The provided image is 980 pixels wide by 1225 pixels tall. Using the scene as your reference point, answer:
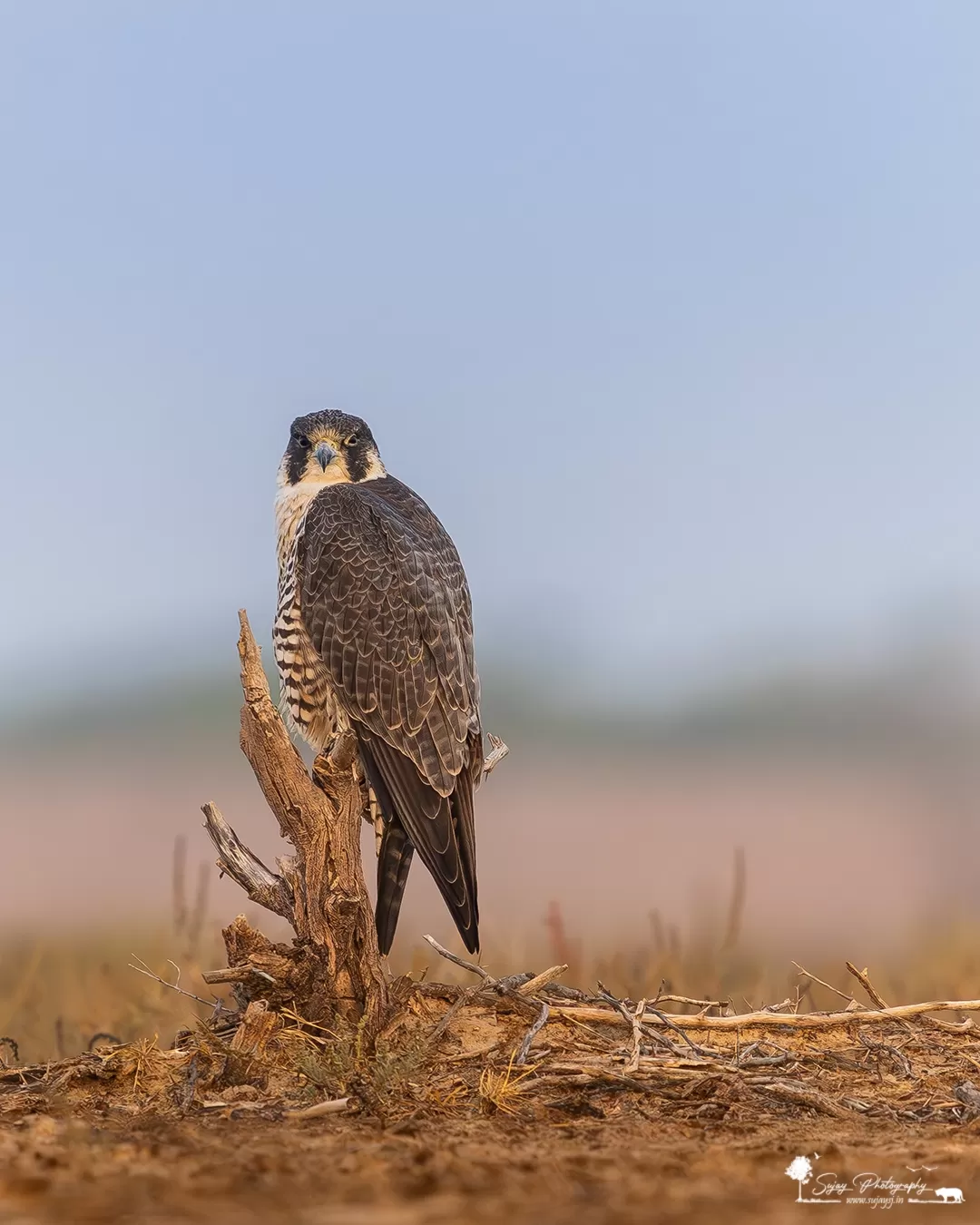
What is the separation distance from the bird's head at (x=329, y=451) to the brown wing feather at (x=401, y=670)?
0.34 meters

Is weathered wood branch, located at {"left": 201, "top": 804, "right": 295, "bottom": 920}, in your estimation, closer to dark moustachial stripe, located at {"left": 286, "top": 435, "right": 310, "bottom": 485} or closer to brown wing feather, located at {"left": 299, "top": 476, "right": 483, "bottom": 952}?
brown wing feather, located at {"left": 299, "top": 476, "right": 483, "bottom": 952}

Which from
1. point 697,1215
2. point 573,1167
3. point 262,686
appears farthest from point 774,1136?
point 262,686

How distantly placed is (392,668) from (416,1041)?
5.35 feet

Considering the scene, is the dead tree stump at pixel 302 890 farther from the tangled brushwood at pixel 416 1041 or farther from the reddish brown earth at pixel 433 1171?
the reddish brown earth at pixel 433 1171

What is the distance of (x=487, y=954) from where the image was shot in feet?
21.1

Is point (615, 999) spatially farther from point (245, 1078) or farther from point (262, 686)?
point (262, 686)

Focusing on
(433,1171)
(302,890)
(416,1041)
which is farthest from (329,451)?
(433,1171)

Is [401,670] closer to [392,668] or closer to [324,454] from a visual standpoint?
[392,668]

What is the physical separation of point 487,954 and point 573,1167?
10.8 ft

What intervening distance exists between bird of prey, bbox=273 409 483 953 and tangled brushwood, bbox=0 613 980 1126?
242mm

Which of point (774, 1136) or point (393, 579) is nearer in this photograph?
point (774, 1136)

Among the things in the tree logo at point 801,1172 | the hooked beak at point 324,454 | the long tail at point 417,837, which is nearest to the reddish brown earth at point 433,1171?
the tree logo at point 801,1172

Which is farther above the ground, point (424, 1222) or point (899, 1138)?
point (424, 1222)

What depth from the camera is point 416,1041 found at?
4.64 metres
